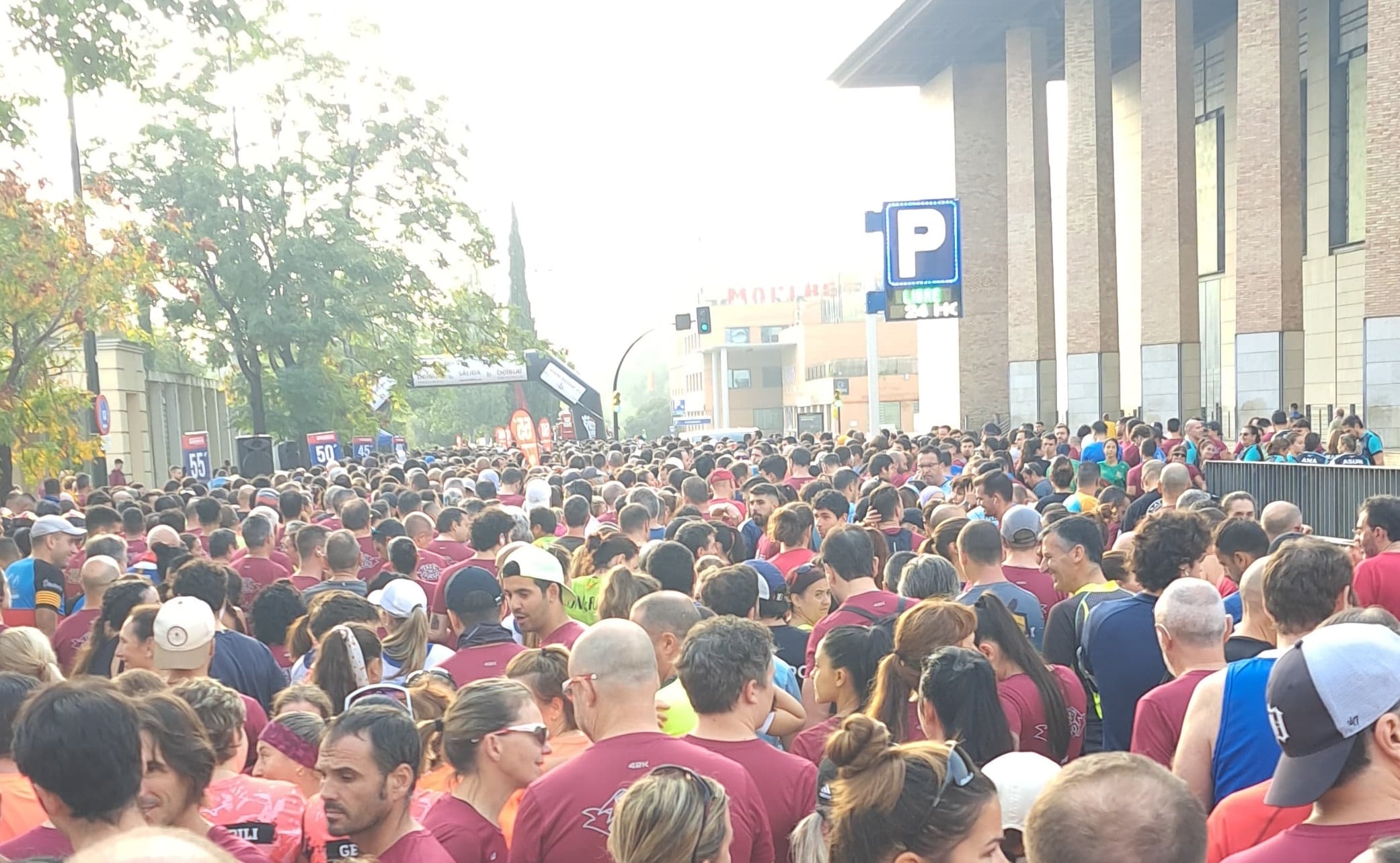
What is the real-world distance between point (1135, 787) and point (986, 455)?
17576mm

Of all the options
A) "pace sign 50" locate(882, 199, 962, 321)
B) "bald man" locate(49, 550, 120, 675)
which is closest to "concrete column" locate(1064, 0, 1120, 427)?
"pace sign 50" locate(882, 199, 962, 321)

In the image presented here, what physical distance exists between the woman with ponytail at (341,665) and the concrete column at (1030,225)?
3695 centimetres

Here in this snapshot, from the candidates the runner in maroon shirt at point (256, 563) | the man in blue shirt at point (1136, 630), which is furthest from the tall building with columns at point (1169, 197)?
the man in blue shirt at point (1136, 630)

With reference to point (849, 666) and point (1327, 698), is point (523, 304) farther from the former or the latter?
point (1327, 698)

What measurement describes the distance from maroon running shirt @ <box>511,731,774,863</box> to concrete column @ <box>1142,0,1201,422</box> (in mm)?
32262

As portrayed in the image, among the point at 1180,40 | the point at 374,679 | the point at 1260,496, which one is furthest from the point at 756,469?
the point at 1180,40

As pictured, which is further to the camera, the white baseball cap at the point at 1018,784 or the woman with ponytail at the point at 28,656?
the woman with ponytail at the point at 28,656

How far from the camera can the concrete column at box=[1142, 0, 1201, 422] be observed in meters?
34.2

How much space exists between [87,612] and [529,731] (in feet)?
17.2

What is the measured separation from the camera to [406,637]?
7.38 meters

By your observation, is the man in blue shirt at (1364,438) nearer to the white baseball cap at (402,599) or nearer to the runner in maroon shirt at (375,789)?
the white baseball cap at (402,599)

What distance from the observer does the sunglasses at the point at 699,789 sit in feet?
12.0

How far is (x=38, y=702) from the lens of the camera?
4.04 meters

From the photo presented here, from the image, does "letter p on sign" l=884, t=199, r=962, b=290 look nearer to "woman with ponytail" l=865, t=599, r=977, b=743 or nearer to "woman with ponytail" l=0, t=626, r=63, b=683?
"woman with ponytail" l=865, t=599, r=977, b=743
